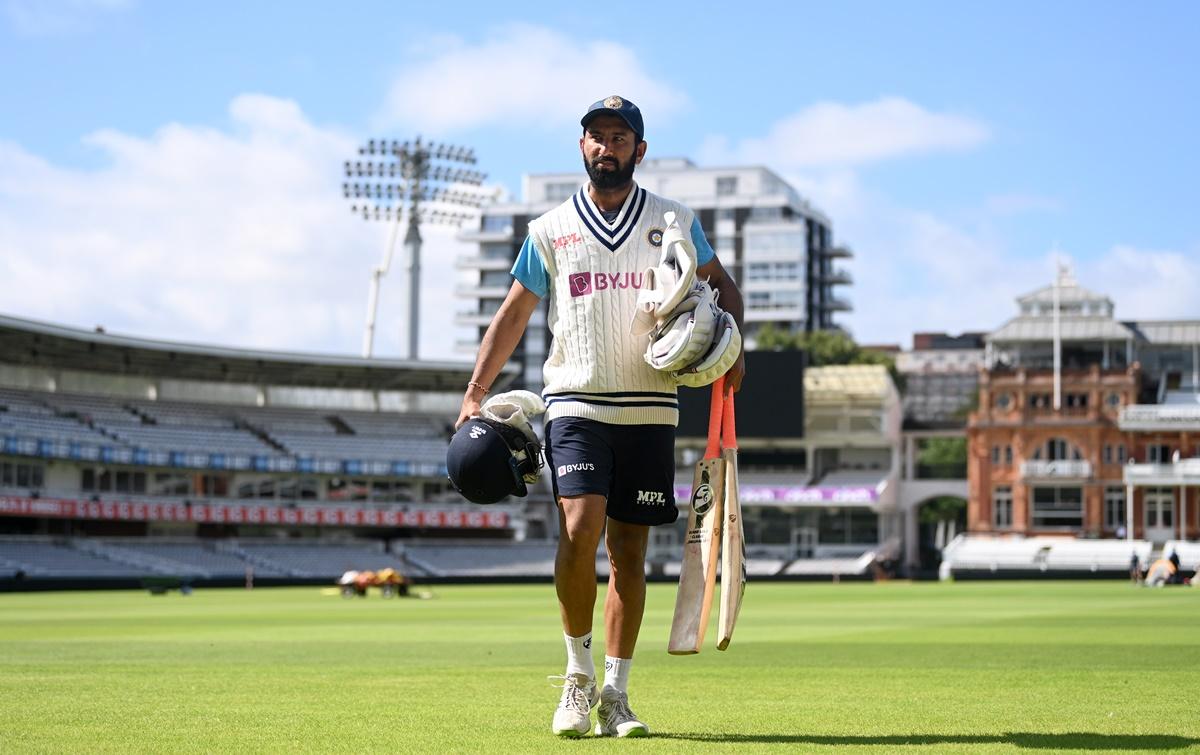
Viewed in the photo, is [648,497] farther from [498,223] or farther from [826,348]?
[498,223]

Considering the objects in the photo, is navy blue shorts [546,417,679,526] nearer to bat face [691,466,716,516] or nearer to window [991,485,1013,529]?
bat face [691,466,716,516]

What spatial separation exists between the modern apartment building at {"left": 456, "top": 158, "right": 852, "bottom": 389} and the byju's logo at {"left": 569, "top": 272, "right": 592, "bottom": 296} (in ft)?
377

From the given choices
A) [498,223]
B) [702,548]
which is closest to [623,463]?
[702,548]

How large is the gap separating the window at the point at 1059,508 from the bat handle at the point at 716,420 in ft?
267

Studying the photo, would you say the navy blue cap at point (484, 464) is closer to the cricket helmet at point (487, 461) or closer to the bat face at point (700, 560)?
the cricket helmet at point (487, 461)

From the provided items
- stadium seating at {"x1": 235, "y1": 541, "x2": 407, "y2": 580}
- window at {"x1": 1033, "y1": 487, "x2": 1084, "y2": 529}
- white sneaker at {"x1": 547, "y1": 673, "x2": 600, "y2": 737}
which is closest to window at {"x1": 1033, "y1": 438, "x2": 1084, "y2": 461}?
window at {"x1": 1033, "y1": 487, "x2": 1084, "y2": 529}

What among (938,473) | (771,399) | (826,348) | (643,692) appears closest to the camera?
(643,692)

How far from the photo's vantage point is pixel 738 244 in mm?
129750

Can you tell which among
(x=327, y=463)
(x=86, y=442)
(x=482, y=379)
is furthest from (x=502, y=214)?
(x=482, y=379)

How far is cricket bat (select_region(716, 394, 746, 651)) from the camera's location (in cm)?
666

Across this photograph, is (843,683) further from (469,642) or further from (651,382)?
(469,642)

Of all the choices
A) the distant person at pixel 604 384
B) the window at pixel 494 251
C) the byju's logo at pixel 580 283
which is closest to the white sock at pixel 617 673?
the distant person at pixel 604 384

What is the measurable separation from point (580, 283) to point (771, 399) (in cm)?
A: 7196

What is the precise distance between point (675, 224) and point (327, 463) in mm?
68760
